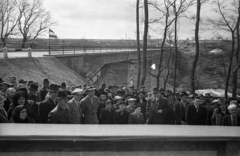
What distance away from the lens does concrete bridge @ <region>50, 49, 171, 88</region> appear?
2350 cm

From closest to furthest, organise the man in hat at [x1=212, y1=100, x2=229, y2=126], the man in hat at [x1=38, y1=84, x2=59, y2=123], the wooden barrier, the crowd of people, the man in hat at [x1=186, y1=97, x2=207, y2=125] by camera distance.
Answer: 1. the wooden barrier
2. the crowd of people
3. the man in hat at [x1=38, y1=84, x2=59, y2=123]
4. the man in hat at [x1=212, y1=100, x2=229, y2=126]
5. the man in hat at [x1=186, y1=97, x2=207, y2=125]

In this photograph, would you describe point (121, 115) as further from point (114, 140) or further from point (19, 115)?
point (114, 140)

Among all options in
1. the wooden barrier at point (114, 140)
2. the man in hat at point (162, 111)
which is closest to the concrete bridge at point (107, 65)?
the man in hat at point (162, 111)

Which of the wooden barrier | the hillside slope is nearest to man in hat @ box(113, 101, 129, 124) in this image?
the wooden barrier

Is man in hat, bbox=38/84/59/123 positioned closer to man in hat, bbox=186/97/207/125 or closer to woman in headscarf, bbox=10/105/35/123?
woman in headscarf, bbox=10/105/35/123

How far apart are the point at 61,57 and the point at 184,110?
15.9 meters

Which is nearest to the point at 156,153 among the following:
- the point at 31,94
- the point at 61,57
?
the point at 31,94

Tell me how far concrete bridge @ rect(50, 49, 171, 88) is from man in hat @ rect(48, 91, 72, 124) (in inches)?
684

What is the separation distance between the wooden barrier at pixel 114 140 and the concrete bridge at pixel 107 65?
66.4 feet

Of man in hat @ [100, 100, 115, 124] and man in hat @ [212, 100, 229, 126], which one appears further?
man in hat @ [212, 100, 229, 126]

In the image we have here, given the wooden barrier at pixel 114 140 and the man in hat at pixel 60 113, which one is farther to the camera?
the man in hat at pixel 60 113

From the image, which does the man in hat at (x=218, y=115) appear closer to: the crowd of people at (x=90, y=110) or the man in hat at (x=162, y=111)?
the crowd of people at (x=90, y=110)

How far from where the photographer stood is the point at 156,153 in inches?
68.3

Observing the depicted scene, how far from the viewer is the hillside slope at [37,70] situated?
15.3 m
